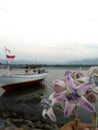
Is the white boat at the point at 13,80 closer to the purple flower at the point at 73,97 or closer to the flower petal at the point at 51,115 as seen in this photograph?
the flower petal at the point at 51,115

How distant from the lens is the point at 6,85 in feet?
88.7

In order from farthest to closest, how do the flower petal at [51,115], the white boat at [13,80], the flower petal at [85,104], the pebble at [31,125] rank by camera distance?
1. the white boat at [13,80]
2. the pebble at [31,125]
3. the flower petal at [51,115]
4. the flower petal at [85,104]

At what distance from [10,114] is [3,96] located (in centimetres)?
1007

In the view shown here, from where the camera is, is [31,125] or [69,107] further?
[31,125]

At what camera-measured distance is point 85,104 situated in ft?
3.51

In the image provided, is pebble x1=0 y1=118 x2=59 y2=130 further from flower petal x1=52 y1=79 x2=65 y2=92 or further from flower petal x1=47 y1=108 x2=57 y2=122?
flower petal x1=52 y1=79 x2=65 y2=92

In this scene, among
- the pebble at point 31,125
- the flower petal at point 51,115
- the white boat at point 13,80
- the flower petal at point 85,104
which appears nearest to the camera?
the flower petal at point 85,104

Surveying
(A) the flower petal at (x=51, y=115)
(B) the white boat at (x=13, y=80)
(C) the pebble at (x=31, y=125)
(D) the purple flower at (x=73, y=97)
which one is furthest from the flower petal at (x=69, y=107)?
(B) the white boat at (x=13, y=80)

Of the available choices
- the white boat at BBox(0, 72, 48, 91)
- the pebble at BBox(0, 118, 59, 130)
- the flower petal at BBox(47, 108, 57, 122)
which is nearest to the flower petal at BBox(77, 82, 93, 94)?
the flower petal at BBox(47, 108, 57, 122)

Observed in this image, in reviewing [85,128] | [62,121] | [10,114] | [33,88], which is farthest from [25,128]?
[33,88]

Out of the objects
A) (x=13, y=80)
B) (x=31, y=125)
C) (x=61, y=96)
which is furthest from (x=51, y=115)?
(x=13, y=80)

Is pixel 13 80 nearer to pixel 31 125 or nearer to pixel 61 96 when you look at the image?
pixel 31 125

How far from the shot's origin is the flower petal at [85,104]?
1.06 metres

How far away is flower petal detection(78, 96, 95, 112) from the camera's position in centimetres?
106
